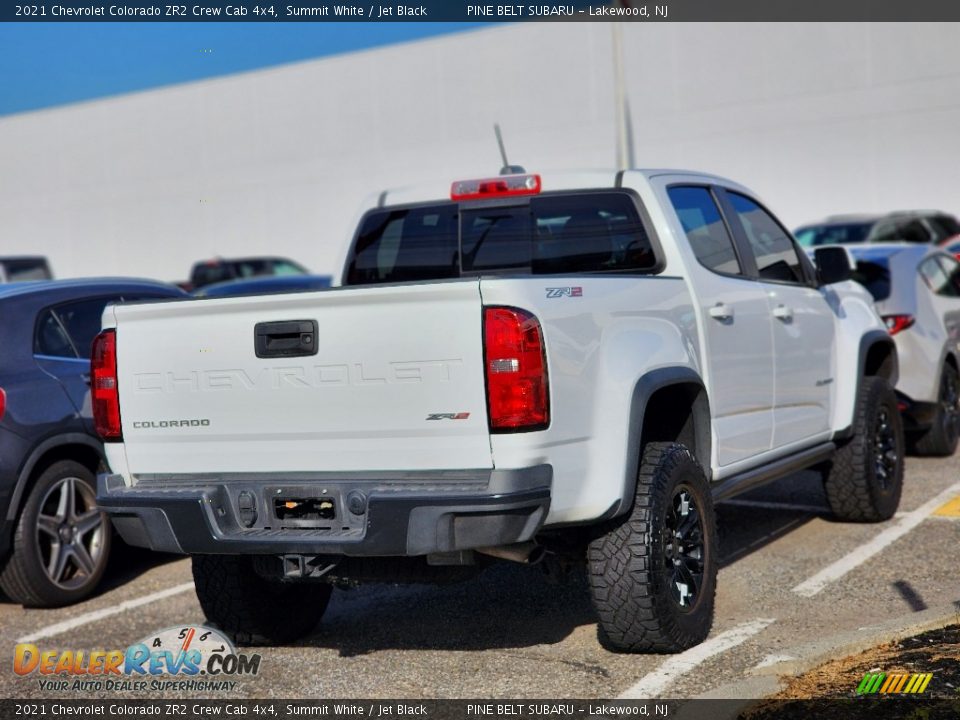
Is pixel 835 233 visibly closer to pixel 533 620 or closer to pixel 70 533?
pixel 533 620

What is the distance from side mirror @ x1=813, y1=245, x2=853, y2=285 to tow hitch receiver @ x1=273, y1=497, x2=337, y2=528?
348cm

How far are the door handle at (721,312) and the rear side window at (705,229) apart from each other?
0.69ft

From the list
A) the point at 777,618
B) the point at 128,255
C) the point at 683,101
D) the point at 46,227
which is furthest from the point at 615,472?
the point at 46,227

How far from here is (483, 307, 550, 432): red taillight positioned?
414cm

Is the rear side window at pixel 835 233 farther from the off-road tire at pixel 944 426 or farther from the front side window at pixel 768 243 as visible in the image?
the front side window at pixel 768 243

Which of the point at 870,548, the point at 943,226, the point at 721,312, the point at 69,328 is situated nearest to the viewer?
the point at 721,312

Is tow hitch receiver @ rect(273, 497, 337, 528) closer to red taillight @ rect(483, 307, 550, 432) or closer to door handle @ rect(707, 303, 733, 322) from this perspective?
red taillight @ rect(483, 307, 550, 432)

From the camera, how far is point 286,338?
14.7 ft

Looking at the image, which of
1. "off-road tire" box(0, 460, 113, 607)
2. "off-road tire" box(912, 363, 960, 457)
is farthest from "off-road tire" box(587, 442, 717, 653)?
"off-road tire" box(912, 363, 960, 457)

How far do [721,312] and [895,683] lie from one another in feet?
6.14

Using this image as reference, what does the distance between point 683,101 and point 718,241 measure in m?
24.7

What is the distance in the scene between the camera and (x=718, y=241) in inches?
236

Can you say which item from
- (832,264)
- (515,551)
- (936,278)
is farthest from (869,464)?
(515,551)

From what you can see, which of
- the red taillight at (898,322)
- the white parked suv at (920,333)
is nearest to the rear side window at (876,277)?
the white parked suv at (920,333)
